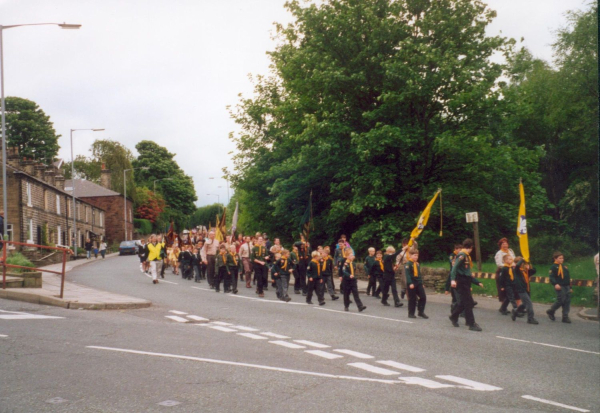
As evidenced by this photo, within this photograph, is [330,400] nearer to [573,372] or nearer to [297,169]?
[573,372]

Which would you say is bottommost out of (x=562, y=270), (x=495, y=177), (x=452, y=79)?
(x=562, y=270)

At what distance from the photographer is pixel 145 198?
90688mm

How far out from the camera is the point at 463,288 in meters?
14.0

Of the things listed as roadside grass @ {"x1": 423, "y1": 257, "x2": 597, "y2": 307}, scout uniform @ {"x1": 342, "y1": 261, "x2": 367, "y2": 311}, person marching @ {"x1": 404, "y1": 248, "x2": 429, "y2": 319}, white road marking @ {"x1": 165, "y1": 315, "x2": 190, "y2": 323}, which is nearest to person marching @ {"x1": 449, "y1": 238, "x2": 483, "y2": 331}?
person marching @ {"x1": 404, "y1": 248, "x2": 429, "y2": 319}

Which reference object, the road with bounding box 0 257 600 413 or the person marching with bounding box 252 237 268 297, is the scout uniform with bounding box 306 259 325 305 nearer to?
the person marching with bounding box 252 237 268 297

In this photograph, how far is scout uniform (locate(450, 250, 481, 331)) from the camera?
1363 centimetres

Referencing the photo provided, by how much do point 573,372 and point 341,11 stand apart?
23.7 meters

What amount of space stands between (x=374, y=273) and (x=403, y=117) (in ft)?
34.1

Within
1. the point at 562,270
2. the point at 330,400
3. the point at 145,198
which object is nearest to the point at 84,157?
the point at 145,198

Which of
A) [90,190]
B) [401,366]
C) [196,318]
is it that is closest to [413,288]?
[196,318]

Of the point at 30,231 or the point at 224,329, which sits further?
the point at 30,231

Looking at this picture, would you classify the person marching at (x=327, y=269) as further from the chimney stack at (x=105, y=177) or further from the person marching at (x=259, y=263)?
the chimney stack at (x=105, y=177)

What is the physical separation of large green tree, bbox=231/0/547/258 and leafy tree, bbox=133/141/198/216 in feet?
243

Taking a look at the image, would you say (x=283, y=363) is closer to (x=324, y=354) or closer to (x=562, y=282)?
(x=324, y=354)
